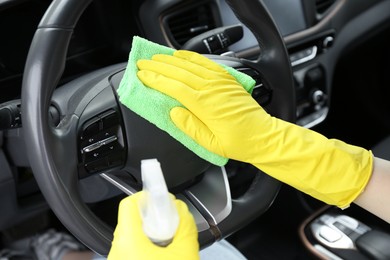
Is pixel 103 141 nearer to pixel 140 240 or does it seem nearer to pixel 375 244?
pixel 140 240

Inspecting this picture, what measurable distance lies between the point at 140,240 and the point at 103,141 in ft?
0.82

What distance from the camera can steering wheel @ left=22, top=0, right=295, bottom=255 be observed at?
0.73m

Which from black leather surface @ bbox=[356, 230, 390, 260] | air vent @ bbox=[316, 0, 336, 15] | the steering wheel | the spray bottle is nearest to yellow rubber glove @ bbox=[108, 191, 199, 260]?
the spray bottle

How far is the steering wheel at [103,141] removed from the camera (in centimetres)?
73

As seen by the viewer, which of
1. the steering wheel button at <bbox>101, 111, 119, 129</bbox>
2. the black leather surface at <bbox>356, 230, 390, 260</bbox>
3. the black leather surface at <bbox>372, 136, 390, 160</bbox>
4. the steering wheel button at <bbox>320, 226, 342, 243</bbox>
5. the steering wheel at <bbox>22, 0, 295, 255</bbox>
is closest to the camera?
the steering wheel at <bbox>22, 0, 295, 255</bbox>

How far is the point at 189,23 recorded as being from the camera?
→ 1271 millimetres

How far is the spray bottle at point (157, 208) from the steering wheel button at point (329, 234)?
666 millimetres

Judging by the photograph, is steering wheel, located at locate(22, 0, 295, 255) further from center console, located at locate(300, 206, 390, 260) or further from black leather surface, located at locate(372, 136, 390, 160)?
black leather surface, located at locate(372, 136, 390, 160)

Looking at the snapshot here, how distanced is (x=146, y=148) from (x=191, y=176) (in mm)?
106

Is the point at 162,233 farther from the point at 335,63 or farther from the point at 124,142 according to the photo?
the point at 335,63

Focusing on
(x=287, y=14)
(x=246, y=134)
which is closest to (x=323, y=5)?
(x=287, y=14)

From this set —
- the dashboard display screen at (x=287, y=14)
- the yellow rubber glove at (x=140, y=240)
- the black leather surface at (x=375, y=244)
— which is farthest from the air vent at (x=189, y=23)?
the yellow rubber glove at (x=140, y=240)

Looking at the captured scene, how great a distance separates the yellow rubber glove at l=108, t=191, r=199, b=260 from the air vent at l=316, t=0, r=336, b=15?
980 mm

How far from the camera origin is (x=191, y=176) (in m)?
0.93
